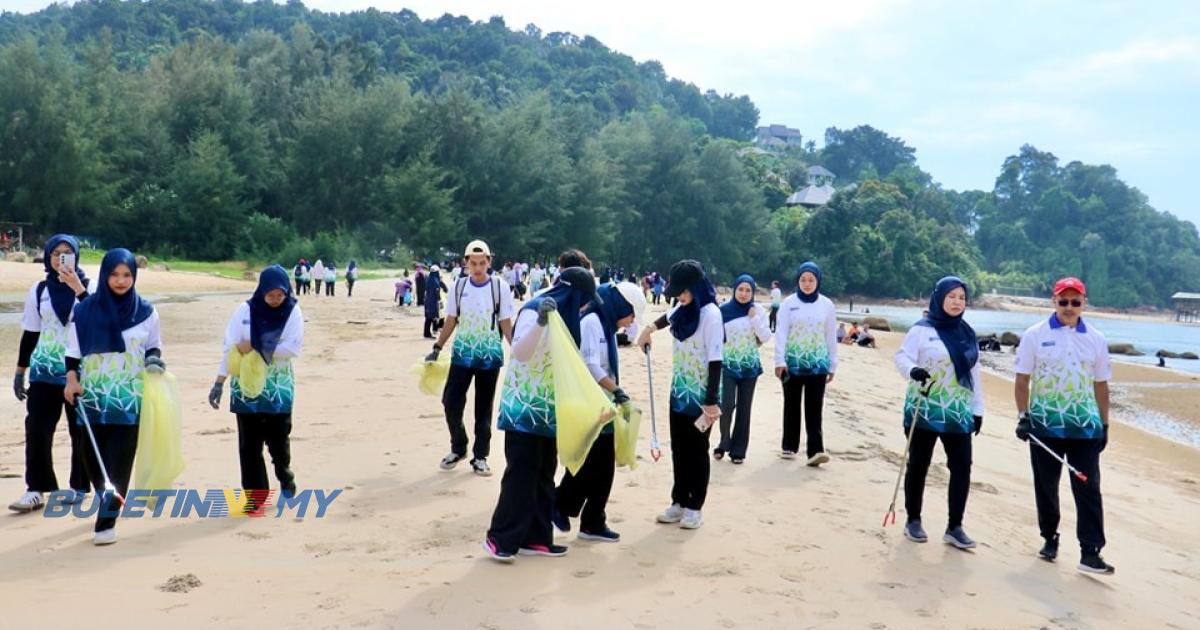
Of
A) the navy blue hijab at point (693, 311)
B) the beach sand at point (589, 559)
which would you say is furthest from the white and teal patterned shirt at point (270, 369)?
the navy blue hijab at point (693, 311)

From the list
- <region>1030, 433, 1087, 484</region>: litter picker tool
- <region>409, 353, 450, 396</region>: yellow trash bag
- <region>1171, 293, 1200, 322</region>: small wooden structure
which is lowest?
<region>1171, 293, 1200, 322</region>: small wooden structure

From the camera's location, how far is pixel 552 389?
17.3 ft

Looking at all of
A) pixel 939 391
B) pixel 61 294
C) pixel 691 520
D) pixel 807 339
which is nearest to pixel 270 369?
pixel 61 294

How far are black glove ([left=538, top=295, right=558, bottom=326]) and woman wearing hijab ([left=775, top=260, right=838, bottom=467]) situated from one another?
3706 mm

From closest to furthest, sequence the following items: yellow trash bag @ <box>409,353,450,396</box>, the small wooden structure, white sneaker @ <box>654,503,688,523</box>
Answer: white sneaker @ <box>654,503,688,523</box> < yellow trash bag @ <box>409,353,450,396</box> < the small wooden structure

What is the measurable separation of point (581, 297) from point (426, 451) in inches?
139

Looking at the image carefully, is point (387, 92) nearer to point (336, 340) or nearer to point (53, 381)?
point (336, 340)

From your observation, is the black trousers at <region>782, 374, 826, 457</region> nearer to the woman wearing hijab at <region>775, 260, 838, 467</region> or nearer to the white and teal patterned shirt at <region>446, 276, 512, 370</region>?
the woman wearing hijab at <region>775, 260, 838, 467</region>

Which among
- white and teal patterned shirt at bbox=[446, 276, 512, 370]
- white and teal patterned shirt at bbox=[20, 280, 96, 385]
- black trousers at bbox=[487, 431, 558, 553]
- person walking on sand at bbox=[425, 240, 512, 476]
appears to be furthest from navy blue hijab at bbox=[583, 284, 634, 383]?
white and teal patterned shirt at bbox=[20, 280, 96, 385]

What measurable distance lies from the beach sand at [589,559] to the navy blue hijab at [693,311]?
1.30 metres

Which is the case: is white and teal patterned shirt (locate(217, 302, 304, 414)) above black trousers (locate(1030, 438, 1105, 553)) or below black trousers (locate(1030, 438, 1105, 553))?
above

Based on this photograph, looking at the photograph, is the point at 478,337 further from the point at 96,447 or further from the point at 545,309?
the point at 96,447

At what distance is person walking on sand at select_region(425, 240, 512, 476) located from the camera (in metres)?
7.39

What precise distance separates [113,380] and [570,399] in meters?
2.68
